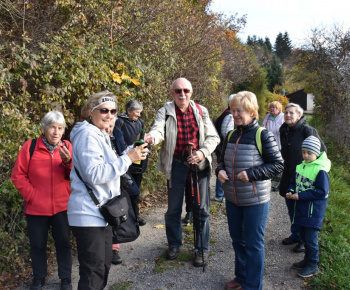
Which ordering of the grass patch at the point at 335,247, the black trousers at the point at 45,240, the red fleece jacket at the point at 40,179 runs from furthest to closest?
the grass patch at the point at 335,247 → the black trousers at the point at 45,240 → the red fleece jacket at the point at 40,179

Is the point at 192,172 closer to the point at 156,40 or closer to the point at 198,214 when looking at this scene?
the point at 198,214

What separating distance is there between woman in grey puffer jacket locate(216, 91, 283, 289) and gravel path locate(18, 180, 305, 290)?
2.21 feet

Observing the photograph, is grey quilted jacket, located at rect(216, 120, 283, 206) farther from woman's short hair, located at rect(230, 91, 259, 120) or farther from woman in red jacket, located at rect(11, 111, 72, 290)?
woman in red jacket, located at rect(11, 111, 72, 290)

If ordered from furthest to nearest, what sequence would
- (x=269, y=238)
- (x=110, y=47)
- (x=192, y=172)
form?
(x=110, y=47)
(x=269, y=238)
(x=192, y=172)

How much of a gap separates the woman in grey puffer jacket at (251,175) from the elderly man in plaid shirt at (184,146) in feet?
2.35

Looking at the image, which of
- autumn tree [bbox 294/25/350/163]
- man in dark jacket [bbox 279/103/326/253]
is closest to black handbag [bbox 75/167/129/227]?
man in dark jacket [bbox 279/103/326/253]

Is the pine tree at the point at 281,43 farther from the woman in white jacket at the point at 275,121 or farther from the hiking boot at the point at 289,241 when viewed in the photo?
the hiking boot at the point at 289,241

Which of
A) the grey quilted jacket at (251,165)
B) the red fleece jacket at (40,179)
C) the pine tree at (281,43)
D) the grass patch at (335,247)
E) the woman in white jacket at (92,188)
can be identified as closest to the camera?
the woman in white jacket at (92,188)

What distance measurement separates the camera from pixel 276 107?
773 centimetres

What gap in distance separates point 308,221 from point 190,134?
1.73m

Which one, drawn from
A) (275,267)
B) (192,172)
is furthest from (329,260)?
(192,172)

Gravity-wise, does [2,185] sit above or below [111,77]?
below

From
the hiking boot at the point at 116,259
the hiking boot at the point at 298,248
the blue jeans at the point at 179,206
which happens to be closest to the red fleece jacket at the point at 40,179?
the hiking boot at the point at 116,259

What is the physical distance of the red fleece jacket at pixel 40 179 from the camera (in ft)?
11.3
